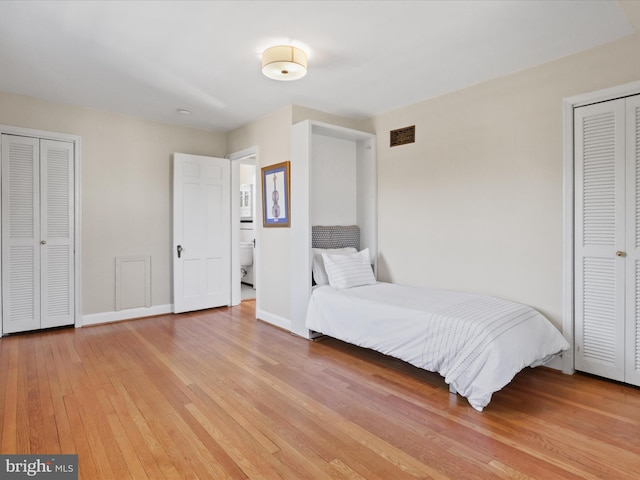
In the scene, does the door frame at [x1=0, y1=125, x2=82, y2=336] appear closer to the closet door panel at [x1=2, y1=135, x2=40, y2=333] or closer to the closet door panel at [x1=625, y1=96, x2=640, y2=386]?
the closet door panel at [x1=2, y1=135, x2=40, y2=333]

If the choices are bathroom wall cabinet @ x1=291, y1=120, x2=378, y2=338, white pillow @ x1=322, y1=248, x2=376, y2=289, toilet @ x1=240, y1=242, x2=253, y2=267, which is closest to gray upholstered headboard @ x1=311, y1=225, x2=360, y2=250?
bathroom wall cabinet @ x1=291, y1=120, x2=378, y2=338

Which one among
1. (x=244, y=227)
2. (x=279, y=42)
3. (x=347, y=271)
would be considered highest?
(x=279, y=42)

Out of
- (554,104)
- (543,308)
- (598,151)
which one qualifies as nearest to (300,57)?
(554,104)

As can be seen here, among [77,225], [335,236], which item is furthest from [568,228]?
[77,225]

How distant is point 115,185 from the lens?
4.52 m

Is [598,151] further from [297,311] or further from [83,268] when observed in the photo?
[83,268]

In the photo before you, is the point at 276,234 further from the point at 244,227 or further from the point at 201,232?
the point at 244,227

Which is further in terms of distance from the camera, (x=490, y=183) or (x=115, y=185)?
(x=115, y=185)

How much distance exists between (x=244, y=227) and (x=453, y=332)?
5433 millimetres

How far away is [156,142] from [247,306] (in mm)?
2578

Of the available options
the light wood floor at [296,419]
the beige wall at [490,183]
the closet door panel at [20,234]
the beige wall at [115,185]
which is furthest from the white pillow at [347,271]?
the closet door panel at [20,234]

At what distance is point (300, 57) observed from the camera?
2783 mm

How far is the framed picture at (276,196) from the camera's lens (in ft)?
13.7

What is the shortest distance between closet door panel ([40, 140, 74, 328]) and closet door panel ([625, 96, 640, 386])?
5.30m
